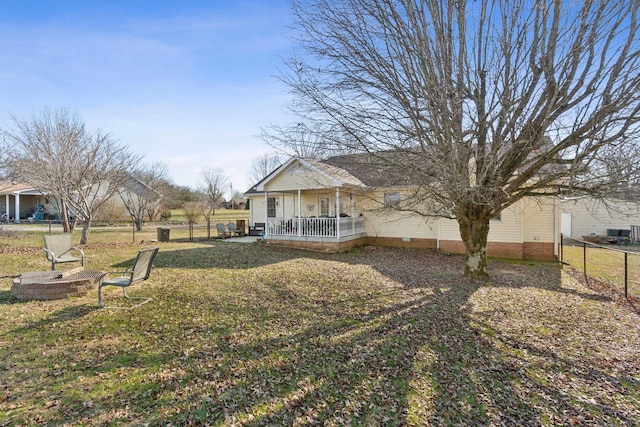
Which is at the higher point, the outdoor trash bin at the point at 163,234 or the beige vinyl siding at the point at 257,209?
the beige vinyl siding at the point at 257,209

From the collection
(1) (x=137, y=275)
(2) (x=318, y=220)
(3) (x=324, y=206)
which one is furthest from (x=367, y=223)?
(1) (x=137, y=275)

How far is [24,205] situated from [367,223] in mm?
39141

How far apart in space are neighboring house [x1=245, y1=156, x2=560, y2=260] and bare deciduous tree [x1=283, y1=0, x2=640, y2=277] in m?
4.33

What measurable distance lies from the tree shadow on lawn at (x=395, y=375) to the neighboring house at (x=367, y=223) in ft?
21.0

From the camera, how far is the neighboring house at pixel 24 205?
29281 millimetres

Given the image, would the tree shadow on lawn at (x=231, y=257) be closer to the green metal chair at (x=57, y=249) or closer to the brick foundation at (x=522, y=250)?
the green metal chair at (x=57, y=249)

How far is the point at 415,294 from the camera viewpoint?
281 inches

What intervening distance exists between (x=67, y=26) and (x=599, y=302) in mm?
15003

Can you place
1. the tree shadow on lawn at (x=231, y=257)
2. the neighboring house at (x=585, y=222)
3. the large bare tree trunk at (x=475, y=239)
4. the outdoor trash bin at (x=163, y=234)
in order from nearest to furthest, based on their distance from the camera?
the large bare tree trunk at (x=475, y=239)
the tree shadow on lawn at (x=231, y=257)
the outdoor trash bin at (x=163, y=234)
the neighboring house at (x=585, y=222)

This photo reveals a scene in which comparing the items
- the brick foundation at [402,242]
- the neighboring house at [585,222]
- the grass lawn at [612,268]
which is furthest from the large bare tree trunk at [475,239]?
the neighboring house at [585,222]

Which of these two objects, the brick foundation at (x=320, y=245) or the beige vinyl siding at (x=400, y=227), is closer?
the brick foundation at (x=320, y=245)

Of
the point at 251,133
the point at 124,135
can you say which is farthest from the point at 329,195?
the point at 124,135

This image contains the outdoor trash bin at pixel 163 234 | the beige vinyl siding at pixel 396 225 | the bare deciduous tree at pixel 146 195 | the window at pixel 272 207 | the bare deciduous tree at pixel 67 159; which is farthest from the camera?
the bare deciduous tree at pixel 146 195

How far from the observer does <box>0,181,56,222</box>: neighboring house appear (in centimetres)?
2928
